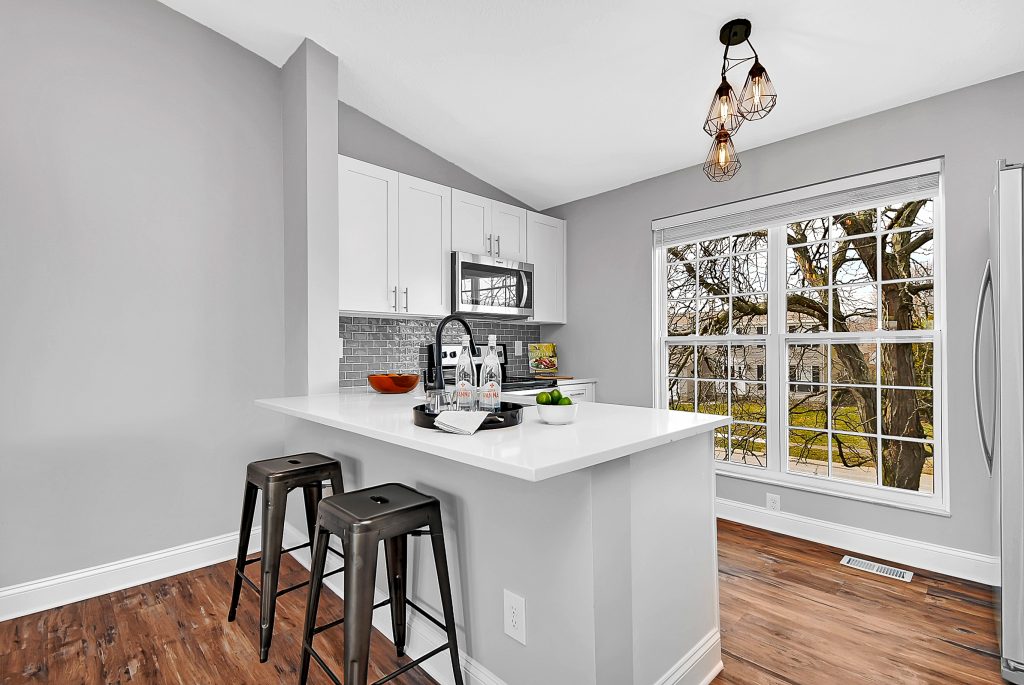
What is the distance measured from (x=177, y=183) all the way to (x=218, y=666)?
2.34 meters

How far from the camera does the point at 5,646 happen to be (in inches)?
82.0

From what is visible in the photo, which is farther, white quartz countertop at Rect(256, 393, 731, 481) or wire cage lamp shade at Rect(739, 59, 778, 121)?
wire cage lamp shade at Rect(739, 59, 778, 121)

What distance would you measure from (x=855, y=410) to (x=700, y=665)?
1.96 meters

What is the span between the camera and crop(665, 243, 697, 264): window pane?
12.2 ft

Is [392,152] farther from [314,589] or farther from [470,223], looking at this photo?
[314,589]

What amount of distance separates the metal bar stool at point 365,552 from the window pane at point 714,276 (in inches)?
106

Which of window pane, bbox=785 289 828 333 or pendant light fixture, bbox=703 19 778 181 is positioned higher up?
pendant light fixture, bbox=703 19 778 181

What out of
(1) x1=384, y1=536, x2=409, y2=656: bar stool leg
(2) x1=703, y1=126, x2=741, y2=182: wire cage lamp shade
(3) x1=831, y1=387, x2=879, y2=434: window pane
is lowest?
(1) x1=384, y1=536, x2=409, y2=656: bar stool leg

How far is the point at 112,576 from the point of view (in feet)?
8.36

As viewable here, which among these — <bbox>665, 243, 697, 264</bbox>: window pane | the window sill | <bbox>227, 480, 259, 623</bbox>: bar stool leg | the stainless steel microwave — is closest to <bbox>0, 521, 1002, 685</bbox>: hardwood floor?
<bbox>227, 480, 259, 623</bbox>: bar stool leg

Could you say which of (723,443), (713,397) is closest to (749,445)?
(723,443)

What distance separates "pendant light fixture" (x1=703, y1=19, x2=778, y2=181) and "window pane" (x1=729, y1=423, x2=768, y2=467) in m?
1.86

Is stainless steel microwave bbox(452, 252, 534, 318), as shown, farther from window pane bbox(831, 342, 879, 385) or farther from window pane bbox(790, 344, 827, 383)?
window pane bbox(831, 342, 879, 385)

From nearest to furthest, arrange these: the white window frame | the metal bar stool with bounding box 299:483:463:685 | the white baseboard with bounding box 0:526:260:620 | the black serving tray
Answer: the metal bar stool with bounding box 299:483:463:685 < the black serving tray < the white baseboard with bounding box 0:526:260:620 < the white window frame
